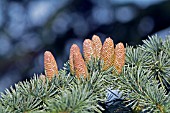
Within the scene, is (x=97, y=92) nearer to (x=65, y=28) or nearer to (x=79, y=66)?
(x=79, y=66)

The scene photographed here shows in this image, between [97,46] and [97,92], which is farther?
Result: [97,46]

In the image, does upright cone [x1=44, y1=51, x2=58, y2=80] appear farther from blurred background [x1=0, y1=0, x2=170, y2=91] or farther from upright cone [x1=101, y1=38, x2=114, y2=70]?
blurred background [x1=0, y1=0, x2=170, y2=91]

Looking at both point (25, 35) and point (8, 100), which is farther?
point (25, 35)

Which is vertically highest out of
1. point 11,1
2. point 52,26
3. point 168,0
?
point 11,1

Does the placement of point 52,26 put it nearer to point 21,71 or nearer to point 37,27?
point 37,27

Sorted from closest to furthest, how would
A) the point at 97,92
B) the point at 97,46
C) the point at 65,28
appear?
1. the point at 97,92
2. the point at 97,46
3. the point at 65,28

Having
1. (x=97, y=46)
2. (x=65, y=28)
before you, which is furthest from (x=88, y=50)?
(x=65, y=28)

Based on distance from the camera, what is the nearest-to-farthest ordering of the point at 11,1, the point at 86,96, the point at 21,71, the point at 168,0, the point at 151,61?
the point at 86,96, the point at 151,61, the point at 168,0, the point at 21,71, the point at 11,1

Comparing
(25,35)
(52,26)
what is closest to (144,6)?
(52,26)
